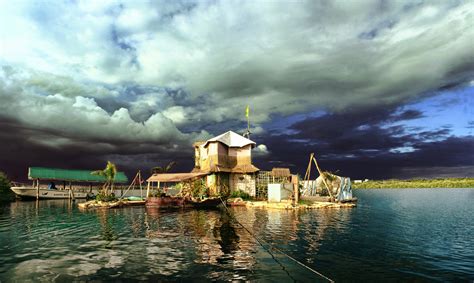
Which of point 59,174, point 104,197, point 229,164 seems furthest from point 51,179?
point 229,164

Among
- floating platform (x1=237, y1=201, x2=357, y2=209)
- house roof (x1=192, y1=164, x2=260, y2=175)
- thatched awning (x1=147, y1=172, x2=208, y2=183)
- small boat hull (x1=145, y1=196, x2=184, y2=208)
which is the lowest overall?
floating platform (x1=237, y1=201, x2=357, y2=209)

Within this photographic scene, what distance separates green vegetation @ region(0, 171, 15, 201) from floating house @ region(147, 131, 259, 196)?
33984mm

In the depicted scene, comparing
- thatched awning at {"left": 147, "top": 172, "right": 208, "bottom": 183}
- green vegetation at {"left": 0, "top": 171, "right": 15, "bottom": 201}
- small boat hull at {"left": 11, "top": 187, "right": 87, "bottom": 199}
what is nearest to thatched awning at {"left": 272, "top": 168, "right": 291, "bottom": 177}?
thatched awning at {"left": 147, "top": 172, "right": 208, "bottom": 183}

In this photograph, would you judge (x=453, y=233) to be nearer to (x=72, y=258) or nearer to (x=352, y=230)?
(x=352, y=230)

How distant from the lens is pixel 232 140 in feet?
199

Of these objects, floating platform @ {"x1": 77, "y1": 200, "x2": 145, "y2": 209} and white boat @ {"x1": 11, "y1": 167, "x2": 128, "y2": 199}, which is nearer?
floating platform @ {"x1": 77, "y1": 200, "x2": 145, "y2": 209}

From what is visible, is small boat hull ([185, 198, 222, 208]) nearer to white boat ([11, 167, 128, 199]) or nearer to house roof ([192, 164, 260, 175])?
house roof ([192, 164, 260, 175])

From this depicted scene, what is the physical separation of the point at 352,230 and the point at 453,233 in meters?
8.62

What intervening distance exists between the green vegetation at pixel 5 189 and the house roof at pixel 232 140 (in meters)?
42.7

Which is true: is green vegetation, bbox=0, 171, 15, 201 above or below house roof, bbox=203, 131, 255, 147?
below

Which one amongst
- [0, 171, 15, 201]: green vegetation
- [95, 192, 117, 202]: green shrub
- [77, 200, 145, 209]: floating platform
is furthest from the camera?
[0, 171, 15, 201]: green vegetation

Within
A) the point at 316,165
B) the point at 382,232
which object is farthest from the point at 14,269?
the point at 316,165

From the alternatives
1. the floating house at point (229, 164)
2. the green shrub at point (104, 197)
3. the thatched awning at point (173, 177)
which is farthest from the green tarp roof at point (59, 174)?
the floating house at point (229, 164)

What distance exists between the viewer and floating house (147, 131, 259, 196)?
172 feet
